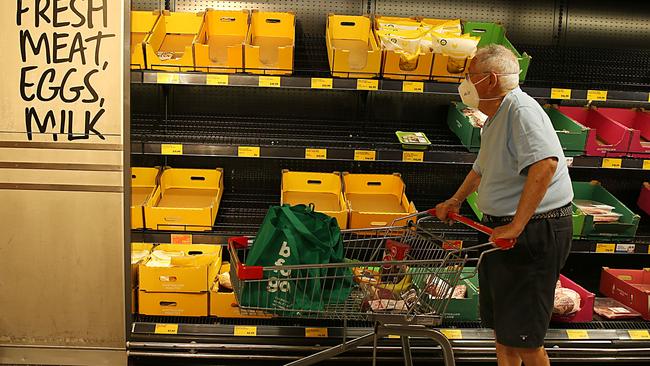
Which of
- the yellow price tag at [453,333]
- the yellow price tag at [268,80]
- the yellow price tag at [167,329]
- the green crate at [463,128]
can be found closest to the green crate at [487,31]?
the green crate at [463,128]

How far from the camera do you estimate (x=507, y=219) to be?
8.83ft

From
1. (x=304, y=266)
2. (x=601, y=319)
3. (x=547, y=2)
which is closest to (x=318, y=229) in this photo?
(x=304, y=266)

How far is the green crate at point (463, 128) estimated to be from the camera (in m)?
3.56

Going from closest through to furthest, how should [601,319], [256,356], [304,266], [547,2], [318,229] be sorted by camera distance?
[304,266], [318,229], [256,356], [601,319], [547,2]

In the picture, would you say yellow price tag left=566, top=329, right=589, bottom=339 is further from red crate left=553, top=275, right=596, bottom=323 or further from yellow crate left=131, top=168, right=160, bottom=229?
yellow crate left=131, top=168, right=160, bottom=229

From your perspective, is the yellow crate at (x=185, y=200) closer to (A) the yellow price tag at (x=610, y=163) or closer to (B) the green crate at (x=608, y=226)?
(B) the green crate at (x=608, y=226)

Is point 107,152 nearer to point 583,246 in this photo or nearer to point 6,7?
point 6,7

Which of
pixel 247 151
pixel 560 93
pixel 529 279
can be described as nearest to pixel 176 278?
pixel 247 151

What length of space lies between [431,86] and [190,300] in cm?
157

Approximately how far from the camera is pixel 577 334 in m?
3.47

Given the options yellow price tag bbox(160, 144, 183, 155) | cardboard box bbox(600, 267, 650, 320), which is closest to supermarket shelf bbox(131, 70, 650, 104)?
yellow price tag bbox(160, 144, 183, 155)

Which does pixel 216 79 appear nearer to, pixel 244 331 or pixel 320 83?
pixel 320 83

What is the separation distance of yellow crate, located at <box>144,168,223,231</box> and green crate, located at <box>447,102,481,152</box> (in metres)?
1.33

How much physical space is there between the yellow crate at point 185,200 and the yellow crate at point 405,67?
1.10 m
